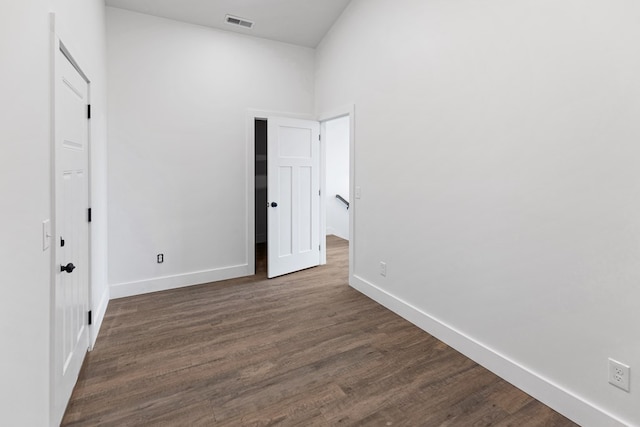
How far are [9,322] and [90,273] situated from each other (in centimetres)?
162

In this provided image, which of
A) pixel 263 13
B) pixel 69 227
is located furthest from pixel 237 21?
pixel 69 227

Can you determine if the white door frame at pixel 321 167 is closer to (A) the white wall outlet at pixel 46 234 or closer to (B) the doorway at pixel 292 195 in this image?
(B) the doorway at pixel 292 195

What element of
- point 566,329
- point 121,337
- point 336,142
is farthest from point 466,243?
point 336,142

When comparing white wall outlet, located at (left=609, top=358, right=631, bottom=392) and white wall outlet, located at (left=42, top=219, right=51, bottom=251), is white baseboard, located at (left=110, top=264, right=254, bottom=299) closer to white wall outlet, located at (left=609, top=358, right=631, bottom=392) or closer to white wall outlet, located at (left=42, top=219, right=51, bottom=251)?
white wall outlet, located at (left=42, top=219, right=51, bottom=251)

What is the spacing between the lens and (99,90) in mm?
2871

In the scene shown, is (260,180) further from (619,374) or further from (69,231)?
(619,374)

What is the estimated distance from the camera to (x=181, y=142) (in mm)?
3717

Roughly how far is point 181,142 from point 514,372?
3.81m

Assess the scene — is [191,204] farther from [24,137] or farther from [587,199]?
[587,199]

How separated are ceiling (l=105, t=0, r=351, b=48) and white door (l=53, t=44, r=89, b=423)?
5.39 feet

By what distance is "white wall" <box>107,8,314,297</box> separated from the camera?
345cm

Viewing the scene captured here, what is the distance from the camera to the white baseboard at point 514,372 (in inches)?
67.4

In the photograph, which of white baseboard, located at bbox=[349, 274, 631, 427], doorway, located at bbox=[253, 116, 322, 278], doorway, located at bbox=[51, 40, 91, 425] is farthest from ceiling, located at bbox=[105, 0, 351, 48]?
white baseboard, located at bbox=[349, 274, 631, 427]

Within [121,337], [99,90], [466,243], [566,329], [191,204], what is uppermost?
[99,90]
